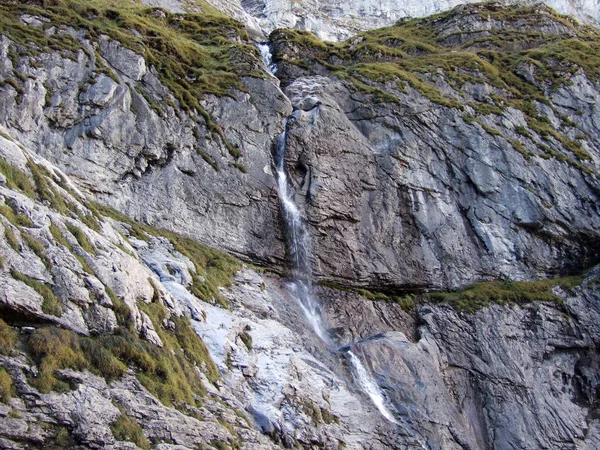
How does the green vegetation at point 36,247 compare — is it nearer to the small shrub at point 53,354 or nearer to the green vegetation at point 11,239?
the green vegetation at point 11,239

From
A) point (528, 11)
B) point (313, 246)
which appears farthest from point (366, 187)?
point (528, 11)

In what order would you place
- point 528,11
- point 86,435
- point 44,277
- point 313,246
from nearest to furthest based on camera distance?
point 86,435
point 44,277
point 313,246
point 528,11

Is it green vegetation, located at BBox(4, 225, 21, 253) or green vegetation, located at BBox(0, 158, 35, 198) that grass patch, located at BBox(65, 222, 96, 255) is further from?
green vegetation, located at BBox(4, 225, 21, 253)

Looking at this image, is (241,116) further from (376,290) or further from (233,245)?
(376,290)

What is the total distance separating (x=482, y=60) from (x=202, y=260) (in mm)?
28776

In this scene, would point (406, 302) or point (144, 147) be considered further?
point (406, 302)

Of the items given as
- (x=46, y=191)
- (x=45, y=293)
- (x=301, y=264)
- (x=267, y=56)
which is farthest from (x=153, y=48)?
(x=45, y=293)

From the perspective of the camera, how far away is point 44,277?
44.3 feet

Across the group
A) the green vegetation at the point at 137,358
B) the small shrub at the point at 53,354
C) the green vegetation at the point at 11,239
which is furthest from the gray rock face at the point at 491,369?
the green vegetation at the point at 11,239

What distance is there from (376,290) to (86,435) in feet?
68.5

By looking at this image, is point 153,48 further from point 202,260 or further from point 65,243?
point 65,243

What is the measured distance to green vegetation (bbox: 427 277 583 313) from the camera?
2939cm

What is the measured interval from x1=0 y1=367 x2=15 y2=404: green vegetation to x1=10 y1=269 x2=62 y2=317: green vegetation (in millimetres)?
2073

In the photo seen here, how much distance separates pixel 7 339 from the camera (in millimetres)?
11609
